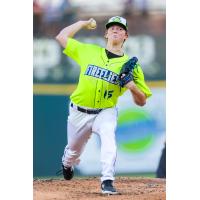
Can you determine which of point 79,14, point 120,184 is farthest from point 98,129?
point 79,14

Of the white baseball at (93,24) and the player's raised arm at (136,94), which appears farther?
the white baseball at (93,24)

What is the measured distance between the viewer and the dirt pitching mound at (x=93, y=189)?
9.93 ft

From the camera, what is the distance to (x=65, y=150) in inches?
125

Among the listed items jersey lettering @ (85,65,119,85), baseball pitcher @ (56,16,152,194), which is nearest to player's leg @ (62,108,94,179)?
baseball pitcher @ (56,16,152,194)

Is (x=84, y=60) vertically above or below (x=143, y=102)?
above

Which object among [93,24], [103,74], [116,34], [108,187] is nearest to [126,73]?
[103,74]

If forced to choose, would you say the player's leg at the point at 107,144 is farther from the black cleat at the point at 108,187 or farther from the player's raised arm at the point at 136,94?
the player's raised arm at the point at 136,94

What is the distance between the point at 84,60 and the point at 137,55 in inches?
11.1

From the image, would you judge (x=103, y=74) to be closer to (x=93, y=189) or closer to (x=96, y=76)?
(x=96, y=76)

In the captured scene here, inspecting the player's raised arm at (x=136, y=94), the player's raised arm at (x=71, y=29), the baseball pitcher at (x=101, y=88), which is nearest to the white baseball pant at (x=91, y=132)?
the baseball pitcher at (x=101, y=88)

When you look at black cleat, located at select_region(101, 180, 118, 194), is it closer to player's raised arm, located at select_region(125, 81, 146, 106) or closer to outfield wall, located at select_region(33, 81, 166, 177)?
outfield wall, located at select_region(33, 81, 166, 177)

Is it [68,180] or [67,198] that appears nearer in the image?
[67,198]

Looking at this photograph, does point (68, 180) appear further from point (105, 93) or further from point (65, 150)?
point (105, 93)

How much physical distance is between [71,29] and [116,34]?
0.23 meters
